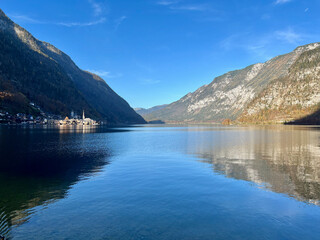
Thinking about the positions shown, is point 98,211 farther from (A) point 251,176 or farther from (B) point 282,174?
(B) point 282,174

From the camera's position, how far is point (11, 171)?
140 ft

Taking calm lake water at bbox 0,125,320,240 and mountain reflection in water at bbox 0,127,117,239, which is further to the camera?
mountain reflection in water at bbox 0,127,117,239

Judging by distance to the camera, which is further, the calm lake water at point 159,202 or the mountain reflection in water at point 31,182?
the mountain reflection in water at point 31,182

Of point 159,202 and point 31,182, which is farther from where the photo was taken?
point 31,182

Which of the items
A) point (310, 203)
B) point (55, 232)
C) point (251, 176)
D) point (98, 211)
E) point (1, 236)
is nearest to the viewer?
point (1, 236)

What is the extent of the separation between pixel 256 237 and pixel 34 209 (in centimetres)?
2191

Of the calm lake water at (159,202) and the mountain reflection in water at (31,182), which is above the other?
the mountain reflection in water at (31,182)

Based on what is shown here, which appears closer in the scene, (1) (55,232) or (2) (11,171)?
(1) (55,232)

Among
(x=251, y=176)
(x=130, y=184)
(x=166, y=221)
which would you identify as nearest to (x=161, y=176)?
(x=130, y=184)

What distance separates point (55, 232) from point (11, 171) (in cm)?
2979

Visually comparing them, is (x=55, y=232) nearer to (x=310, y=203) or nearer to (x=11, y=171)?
(x=310, y=203)

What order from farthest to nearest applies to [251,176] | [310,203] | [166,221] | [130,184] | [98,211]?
[251,176]
[130,184]
[310,203]
[98,211]
[166,221]

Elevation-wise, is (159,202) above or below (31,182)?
below

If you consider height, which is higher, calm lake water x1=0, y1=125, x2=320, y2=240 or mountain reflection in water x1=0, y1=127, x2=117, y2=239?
mountain reflection in water x1=0, y1=127, x2=117, y2=239
